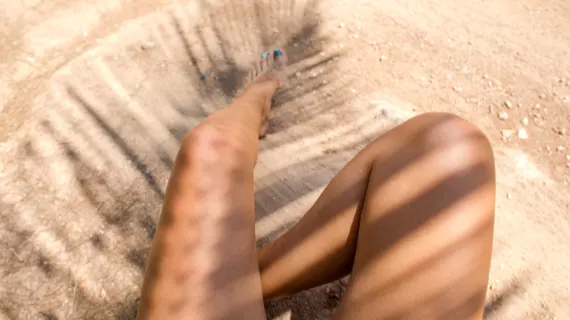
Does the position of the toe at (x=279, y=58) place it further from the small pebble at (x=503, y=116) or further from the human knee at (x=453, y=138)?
the human knee at (x=453, y=138)

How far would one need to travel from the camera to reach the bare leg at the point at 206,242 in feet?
2.70

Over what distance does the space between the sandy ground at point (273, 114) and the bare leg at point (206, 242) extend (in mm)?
397

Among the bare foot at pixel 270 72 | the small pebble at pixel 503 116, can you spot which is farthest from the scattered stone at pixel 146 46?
the small pebble at pixel 503 116

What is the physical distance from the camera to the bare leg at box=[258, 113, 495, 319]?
2.39 feet

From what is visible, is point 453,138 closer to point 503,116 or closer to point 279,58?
point 503,116

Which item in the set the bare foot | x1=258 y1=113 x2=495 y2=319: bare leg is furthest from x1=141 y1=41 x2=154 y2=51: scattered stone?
x1=258 y1=113 x2=495 y2=319: bare leg

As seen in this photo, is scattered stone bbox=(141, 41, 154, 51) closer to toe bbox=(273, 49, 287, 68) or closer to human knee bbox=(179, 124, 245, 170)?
toe bbox=(273, 49, 287, 68)

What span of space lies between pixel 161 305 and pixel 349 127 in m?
1.12

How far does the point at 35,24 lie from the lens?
1.92 metres

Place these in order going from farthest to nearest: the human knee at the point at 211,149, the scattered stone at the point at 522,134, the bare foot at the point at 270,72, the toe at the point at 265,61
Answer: the toe at the point at 265,61 → the bare foot at the point at 270,72 → the scattered stone at the point at 522,134 → the human knee at the point at 211,149

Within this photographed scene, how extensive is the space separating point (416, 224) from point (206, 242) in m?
0.45

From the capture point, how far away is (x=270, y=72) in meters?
1.82

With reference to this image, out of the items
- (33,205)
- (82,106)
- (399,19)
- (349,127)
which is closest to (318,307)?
(349,127)

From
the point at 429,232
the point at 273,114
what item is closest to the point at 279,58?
the point at 273,114
